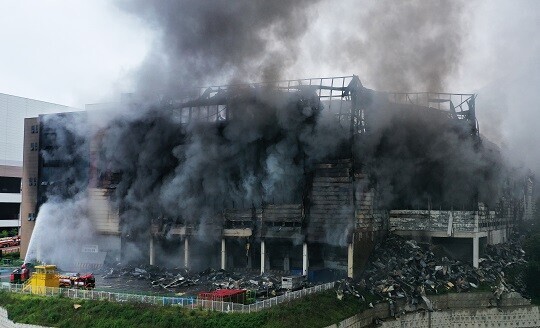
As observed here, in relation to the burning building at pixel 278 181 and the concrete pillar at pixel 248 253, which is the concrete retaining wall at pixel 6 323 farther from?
the concrete pillar at pixel 248 253

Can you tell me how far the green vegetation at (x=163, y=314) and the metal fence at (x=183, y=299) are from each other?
1.27ft

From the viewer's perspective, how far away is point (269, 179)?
4941 centimetres

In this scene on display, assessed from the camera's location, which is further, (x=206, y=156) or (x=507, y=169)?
(x=507, y=169)

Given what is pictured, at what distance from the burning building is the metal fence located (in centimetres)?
942

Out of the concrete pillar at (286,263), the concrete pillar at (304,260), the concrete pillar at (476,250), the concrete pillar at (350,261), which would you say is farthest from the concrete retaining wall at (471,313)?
the concrete pillar at (286,263)

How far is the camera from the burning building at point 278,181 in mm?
48094

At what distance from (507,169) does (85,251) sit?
44275 millimetres

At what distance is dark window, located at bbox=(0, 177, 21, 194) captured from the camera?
8675cm

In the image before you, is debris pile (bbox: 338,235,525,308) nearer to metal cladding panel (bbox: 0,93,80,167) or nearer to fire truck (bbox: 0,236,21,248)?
fire truck (bbox: 0,236,21,248)

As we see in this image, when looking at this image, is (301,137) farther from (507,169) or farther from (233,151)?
(507,169)

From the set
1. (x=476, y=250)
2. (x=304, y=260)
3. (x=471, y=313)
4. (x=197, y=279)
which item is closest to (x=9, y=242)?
(x=197, y=279)

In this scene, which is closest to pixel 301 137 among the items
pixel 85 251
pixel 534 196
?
pixel 85 251

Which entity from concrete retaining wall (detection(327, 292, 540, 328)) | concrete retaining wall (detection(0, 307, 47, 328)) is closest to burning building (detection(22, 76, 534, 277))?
concrete retaining wall (detection(327, 292, 540, 328))

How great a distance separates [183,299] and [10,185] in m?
63.8
